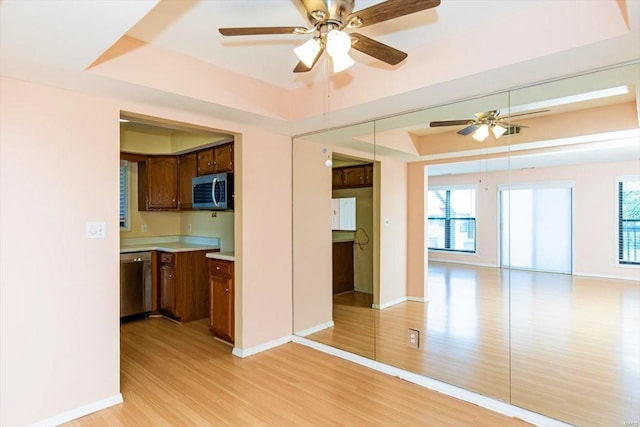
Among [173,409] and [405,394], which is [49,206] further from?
[405,394]

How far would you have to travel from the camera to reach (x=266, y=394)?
2738 mm

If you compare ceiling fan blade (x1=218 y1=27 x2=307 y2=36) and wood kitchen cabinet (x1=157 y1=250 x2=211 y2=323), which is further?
wood kitchen cabinet (x1=157 y1=250 x2=211 y2=323)

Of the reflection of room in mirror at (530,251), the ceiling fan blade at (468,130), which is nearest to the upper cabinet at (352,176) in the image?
the reflection of room in mirror at (530,251)

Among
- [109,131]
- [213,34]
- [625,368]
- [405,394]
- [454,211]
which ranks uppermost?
[213,34]

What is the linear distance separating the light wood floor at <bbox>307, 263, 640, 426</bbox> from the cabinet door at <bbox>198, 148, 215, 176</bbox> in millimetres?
2993

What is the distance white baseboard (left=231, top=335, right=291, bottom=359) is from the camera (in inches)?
136

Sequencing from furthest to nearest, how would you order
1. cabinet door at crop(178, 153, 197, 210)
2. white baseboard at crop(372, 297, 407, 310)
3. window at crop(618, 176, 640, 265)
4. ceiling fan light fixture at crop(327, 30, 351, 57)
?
cabinet door at crop(178, 153, 197, 210)
white baseboard at crop(372, 297, 407, 310)
window at crop(618, 176, 640, 265)
ceiling fan light fixture at crop(327, 30, 351, 57)

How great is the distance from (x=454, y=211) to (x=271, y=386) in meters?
2.21

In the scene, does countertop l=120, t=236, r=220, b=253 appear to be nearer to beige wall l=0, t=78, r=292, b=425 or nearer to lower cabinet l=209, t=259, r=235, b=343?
lower cabinet l=209, t=259, r=235, b=343

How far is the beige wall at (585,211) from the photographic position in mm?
2439

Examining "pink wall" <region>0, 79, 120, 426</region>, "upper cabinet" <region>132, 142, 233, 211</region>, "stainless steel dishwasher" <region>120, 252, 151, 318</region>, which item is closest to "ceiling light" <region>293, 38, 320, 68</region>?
"pink wall" <region>0, 79, 120, 426</region>

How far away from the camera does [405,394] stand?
8.99 ft

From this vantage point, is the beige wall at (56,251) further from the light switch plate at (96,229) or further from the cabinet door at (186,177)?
the cabinet door at (186,177)

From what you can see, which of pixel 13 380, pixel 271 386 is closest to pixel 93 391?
pixel 13 380
